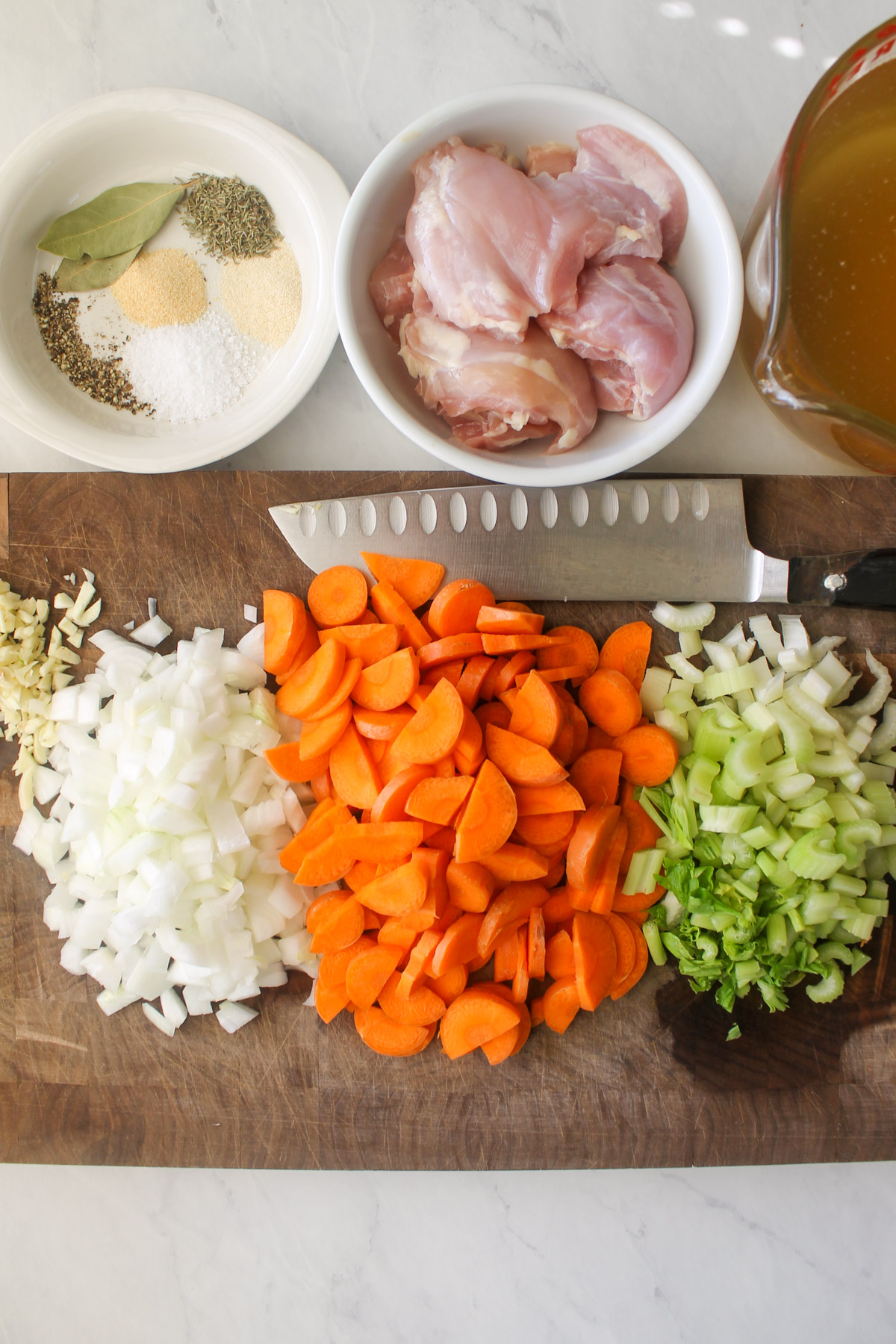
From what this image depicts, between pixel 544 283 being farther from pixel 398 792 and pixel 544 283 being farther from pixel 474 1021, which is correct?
pixel 474 1021

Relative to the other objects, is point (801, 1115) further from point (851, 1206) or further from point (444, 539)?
point (444, 539)

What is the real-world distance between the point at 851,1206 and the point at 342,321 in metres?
2.04

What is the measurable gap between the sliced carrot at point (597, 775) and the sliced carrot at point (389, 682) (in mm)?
352

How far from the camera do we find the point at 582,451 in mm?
1448

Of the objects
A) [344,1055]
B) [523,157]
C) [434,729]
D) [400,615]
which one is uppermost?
[523,157]

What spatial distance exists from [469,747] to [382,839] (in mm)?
230

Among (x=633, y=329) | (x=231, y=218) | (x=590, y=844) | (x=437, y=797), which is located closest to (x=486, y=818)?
(x=437, y=797)

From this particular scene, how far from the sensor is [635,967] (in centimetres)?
159

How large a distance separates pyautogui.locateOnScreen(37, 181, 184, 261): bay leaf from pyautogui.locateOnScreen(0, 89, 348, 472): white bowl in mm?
53

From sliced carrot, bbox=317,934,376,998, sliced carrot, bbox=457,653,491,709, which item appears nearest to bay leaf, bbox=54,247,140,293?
sliced carrot, bbox=457,653,491,709

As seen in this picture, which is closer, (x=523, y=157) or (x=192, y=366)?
(x=523, y=157)

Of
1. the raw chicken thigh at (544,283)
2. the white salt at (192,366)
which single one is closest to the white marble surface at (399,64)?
the white salt at (192,366)

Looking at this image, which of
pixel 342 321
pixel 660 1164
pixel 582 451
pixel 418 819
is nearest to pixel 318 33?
pixel 342 321

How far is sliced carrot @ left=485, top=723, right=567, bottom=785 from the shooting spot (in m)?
1.47
